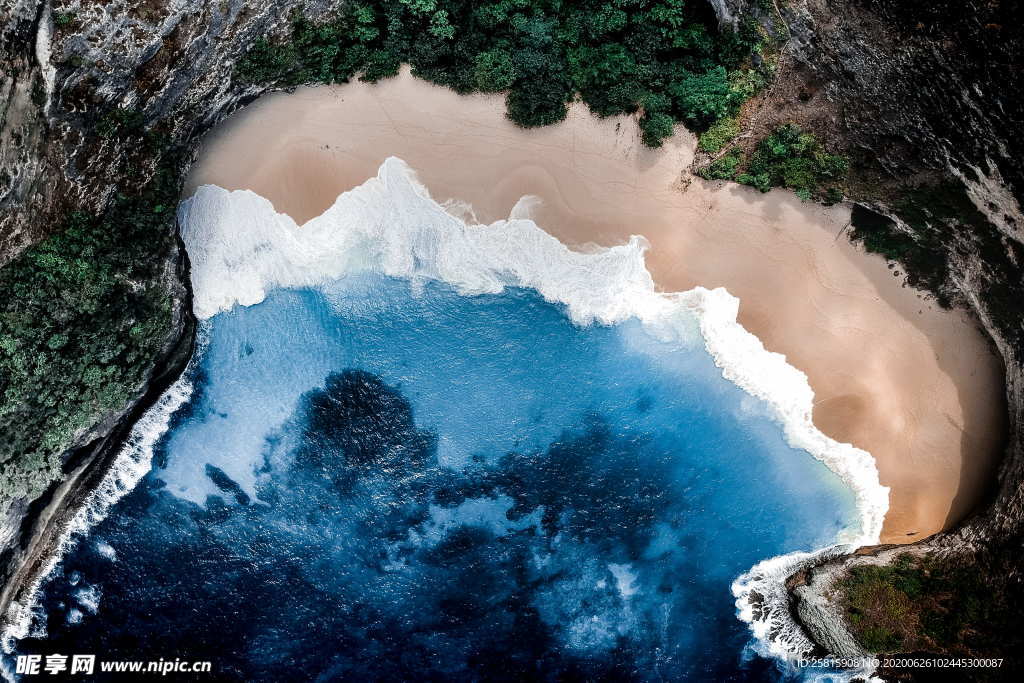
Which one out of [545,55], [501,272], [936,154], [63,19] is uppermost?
[936,154]

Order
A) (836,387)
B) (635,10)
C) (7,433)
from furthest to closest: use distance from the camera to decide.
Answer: (836,387)
(635,10)
(7,433)

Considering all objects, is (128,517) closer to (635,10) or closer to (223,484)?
(223,484)

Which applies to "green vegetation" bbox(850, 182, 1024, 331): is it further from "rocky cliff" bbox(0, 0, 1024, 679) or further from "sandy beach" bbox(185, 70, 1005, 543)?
"sandy beach" bbox(185, 70, 1005, 543)

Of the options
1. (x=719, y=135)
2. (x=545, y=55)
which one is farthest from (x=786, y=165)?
(x=545, y=55)

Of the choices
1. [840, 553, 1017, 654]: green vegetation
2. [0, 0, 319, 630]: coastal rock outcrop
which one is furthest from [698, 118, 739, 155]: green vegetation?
[840, 553, 1017, 654]: green vegetation

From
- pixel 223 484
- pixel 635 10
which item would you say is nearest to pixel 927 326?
pixel 635 10

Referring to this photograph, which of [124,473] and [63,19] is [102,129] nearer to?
[63,19]
